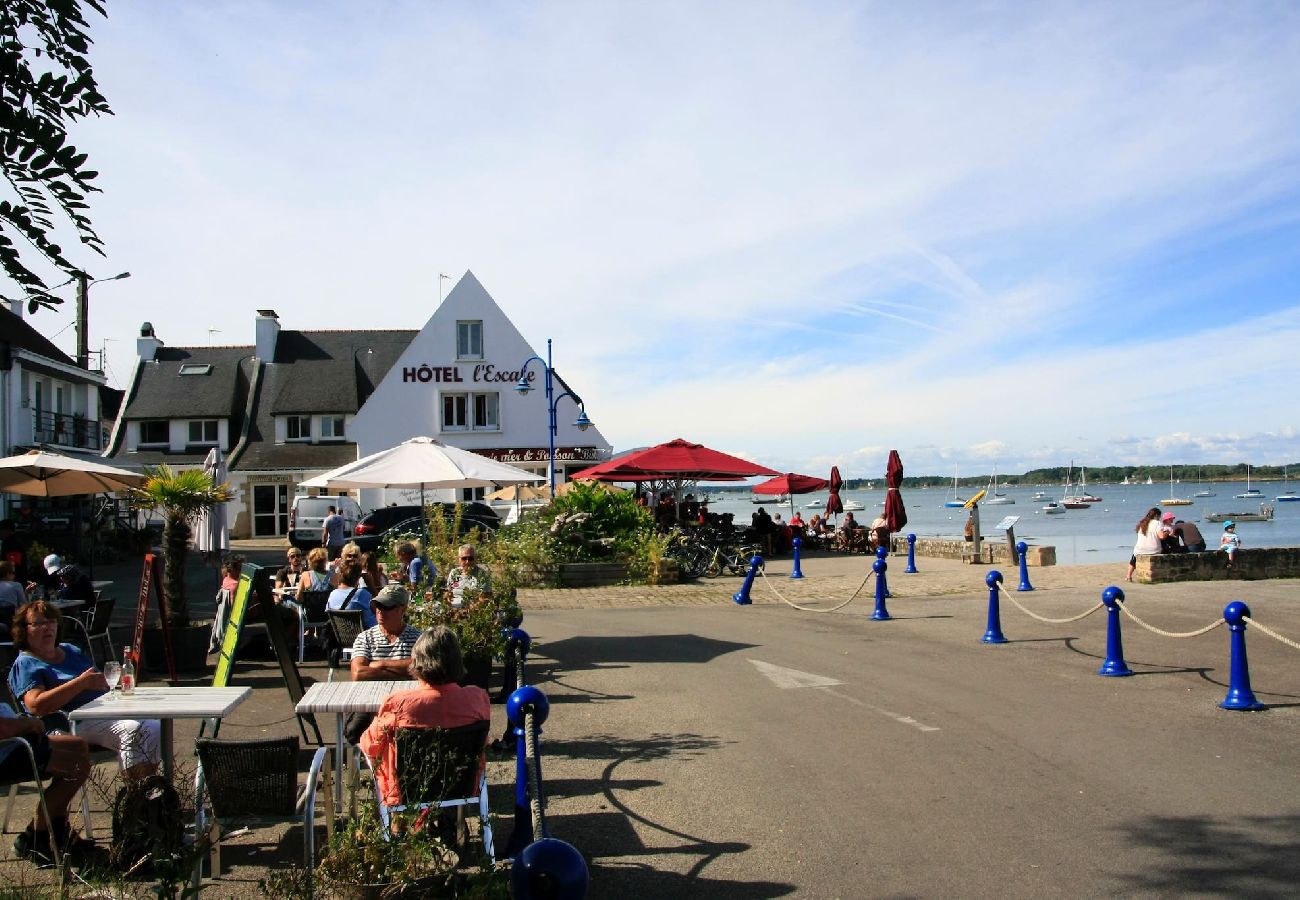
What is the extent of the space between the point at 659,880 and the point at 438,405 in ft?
136

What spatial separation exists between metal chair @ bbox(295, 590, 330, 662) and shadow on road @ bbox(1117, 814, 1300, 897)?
8409 millimetres

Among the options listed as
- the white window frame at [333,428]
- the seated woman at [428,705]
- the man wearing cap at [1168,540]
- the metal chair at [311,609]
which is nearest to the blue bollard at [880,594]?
the metal chair at [311,609]

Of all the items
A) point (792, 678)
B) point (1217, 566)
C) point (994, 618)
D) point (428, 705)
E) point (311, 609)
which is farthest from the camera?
point (1217, 566)

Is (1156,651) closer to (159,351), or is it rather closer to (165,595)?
(165,595)

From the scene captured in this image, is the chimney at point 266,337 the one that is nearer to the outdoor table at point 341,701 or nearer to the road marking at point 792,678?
the road marking at point 792,678

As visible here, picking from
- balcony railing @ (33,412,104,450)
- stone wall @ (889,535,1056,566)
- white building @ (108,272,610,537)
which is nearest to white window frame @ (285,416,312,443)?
white building @ (108,272,610,537)

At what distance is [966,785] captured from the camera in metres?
6.81

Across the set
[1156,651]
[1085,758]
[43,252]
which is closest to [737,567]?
[1156,651]

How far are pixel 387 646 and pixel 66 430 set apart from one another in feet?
113

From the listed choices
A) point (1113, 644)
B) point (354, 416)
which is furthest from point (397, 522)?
point (1113, 644)

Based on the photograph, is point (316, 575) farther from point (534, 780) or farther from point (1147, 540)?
point (1147, 540)

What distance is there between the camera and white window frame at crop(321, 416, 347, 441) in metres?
47.4

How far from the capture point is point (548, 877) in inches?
153

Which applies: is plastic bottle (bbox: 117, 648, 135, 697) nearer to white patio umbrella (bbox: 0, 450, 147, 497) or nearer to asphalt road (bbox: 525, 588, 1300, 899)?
asphalt road (bbox: 525, 588, 1300, 899)
